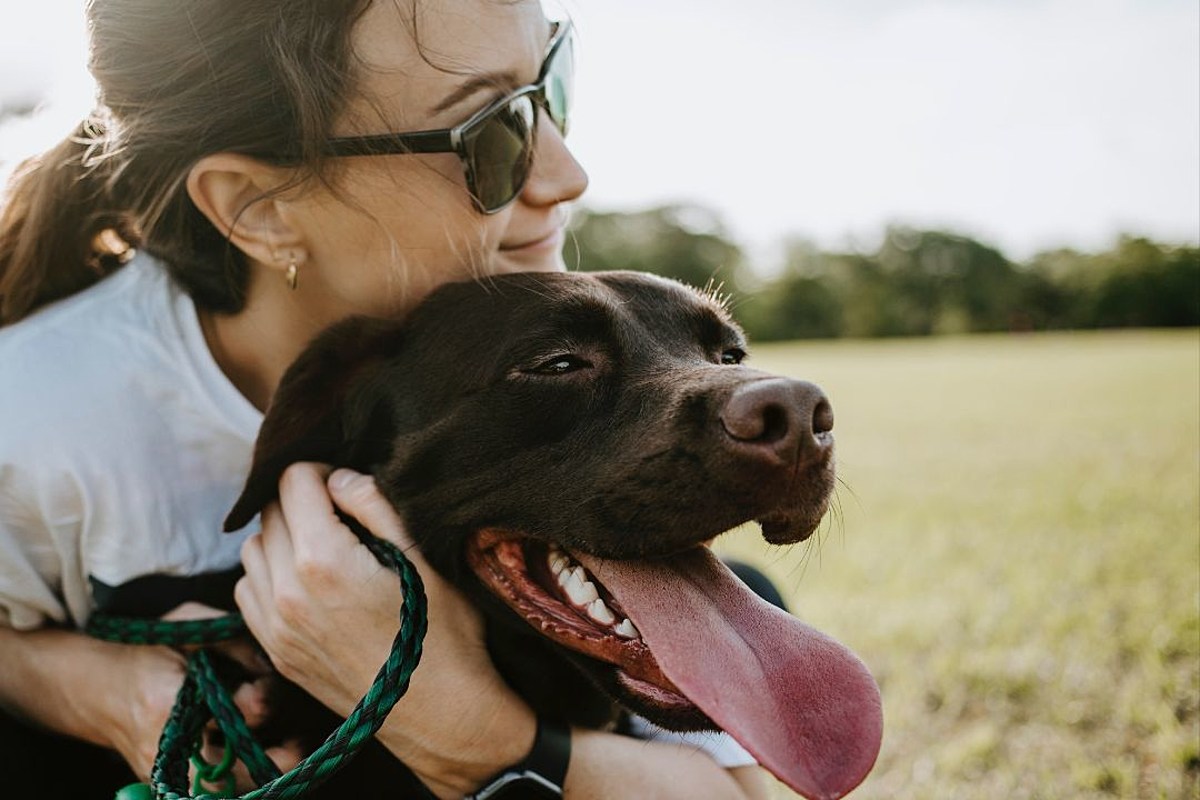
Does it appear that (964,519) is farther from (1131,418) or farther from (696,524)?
(1131,418)

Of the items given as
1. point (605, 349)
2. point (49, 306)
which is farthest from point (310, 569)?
point (49, 306)

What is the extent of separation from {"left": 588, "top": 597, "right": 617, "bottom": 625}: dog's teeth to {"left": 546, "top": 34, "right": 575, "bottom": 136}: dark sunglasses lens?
1.48 meters

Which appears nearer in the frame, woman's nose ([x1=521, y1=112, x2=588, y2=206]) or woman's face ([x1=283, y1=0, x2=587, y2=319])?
woman's face ([x1=283, y1=0, x2=587, y2=319])

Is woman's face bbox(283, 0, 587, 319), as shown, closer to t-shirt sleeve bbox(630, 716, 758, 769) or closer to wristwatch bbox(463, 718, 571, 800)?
wristwatch bbox(463, 718, 571, 800)

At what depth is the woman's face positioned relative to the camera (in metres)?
2.45

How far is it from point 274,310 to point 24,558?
2.92 feet

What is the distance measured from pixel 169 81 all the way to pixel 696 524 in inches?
67.8

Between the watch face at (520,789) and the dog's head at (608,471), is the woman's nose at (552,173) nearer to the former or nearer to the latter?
the dog's head at (608,471)

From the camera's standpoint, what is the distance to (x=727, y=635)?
6.63 feet

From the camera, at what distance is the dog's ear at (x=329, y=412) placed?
243cm

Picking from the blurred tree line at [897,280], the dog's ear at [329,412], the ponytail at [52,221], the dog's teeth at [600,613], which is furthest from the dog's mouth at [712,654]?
the blurred tree line at [897,280]

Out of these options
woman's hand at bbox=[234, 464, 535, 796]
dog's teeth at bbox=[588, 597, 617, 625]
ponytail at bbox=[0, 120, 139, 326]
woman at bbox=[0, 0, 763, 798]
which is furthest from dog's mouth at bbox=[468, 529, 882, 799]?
ponytail at bbox=[0, 120, 139, 326]

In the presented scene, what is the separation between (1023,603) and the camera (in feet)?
16.8

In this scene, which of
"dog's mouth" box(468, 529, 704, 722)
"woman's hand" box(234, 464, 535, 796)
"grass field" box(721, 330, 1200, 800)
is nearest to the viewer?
"dog's mouth" box(468, 529, 704, 722)
